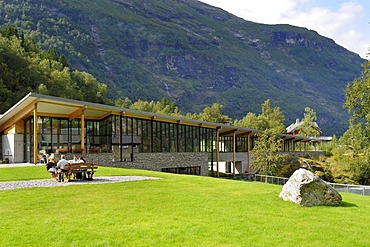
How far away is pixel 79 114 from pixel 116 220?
71.3 ft

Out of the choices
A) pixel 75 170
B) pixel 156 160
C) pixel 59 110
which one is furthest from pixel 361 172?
pixel 75 170

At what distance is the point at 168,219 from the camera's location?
993 centimetres

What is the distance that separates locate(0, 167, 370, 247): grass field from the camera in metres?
8.45

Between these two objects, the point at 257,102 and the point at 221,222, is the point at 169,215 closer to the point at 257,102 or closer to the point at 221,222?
the point at 221,222

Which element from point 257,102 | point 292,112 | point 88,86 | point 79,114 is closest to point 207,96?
point 257,102

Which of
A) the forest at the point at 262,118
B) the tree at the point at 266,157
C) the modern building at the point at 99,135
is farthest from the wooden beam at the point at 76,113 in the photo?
the forest at the point at 262,118

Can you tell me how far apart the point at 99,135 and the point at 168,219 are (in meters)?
23.8

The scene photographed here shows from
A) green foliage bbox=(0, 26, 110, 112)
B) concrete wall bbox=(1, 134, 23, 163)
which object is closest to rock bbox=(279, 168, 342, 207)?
concrete wall bbox=(1, 134, 23, 163)

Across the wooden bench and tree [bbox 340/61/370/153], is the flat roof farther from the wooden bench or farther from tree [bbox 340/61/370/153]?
tree [bbox 340/61/370/153]

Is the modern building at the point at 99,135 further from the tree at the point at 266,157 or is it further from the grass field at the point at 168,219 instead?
the grass field at the point at 168,219

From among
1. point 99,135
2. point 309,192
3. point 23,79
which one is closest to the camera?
point 309,192

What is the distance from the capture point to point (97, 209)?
1078 centimetres

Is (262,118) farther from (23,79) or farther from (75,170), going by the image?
(75,170)

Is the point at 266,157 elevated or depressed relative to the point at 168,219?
depressed
